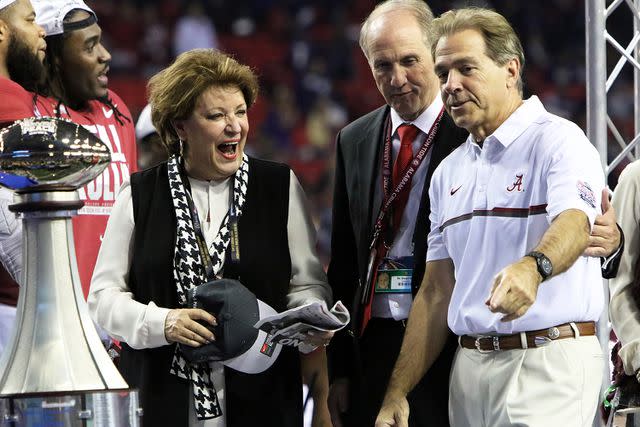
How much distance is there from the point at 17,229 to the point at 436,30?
132 centimetres

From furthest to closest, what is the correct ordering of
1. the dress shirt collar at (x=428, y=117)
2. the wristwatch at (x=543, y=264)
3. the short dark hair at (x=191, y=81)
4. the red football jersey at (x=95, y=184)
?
the red football jersey at (x=95, y=184) < the dress shirt collar at (x=428, y=117) < the short dark hair at (x=191, y=81) < the wristwatch at (x=543, y=264)

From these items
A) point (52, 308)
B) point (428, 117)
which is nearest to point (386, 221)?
point (428, 117)

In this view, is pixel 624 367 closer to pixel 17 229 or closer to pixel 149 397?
pixel 149 397

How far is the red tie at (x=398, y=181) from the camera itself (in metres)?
3.53

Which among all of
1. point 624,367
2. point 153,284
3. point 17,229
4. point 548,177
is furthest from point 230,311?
point 624,367

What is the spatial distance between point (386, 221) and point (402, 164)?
0.20 m

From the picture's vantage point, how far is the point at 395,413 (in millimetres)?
3211

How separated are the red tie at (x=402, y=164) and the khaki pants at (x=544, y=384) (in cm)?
68

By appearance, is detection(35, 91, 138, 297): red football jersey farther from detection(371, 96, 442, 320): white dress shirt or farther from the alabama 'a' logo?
the alabama 'a' logo

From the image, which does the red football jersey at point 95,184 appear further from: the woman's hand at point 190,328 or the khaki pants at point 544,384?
the khaki pants at point 544,384

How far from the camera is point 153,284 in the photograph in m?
3.30

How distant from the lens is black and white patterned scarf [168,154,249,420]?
3.22m

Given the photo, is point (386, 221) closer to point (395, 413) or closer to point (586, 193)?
point (395, 413)

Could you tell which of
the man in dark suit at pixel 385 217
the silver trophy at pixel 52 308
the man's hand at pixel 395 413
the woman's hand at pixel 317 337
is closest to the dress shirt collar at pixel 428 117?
the man in dark suit at pixel 385 217
